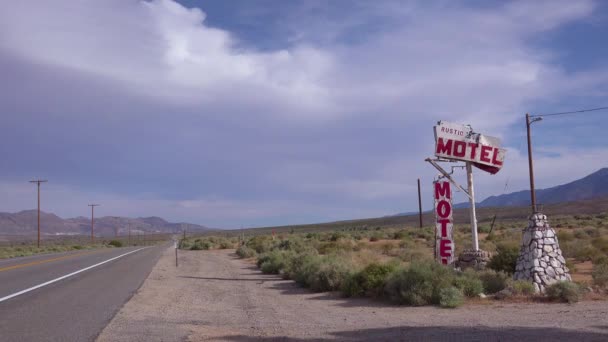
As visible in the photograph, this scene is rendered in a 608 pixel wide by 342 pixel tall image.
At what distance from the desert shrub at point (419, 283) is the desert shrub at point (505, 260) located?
3.41 m

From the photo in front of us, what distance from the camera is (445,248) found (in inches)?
722

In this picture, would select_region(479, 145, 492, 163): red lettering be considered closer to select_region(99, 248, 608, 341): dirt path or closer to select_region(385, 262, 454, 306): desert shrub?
select_region(385, 262, 454, 306): desert shrub

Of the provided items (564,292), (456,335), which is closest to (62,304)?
(456,335)

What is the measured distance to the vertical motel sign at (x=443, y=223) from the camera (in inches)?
722

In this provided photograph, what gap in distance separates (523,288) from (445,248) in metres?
3.52

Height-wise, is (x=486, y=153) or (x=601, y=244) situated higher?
(x=486, y=153)

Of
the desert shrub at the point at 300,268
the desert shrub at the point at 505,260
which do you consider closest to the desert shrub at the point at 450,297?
the desert shrub at the point at 505,260

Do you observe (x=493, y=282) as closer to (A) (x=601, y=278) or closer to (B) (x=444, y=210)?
(A) (x=601, y=278)

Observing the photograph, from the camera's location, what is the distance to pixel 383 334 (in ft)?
35.1

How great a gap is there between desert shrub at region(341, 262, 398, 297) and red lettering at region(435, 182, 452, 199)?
272cm

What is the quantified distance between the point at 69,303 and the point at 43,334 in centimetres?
462

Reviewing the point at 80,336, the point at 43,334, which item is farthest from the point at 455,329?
the point at 43,334

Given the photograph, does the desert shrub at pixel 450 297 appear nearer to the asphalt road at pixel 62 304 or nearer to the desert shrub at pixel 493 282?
the desert shrub at pixel 493 282

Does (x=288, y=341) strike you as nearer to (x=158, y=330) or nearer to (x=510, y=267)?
(x=158, y=330)
